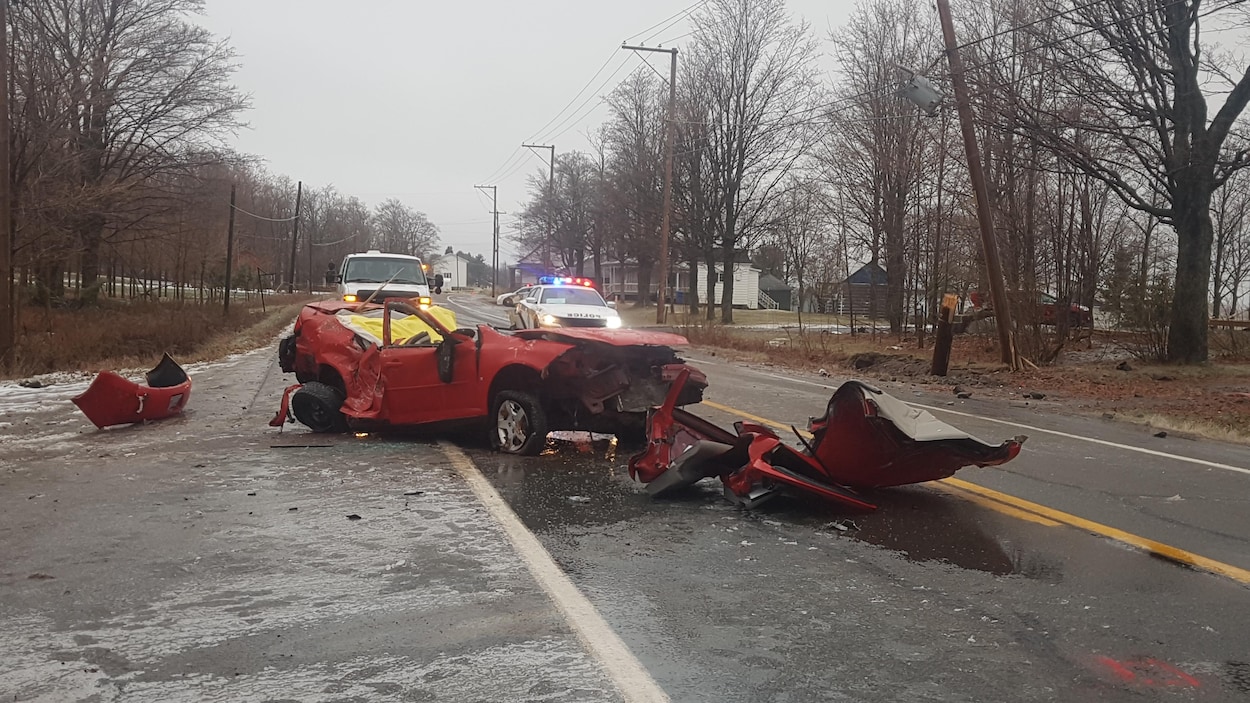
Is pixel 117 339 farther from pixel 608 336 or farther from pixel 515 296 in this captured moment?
pixel 515 296

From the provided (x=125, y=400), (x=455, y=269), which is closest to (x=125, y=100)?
(x=125, y=400)

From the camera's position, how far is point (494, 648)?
12.4 feet

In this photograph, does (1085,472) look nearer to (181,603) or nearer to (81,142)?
(181,603)

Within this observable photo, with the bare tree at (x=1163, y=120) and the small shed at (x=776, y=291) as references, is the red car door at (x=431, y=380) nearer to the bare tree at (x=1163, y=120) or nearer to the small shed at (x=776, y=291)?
the bare tree at (x=1163, y=120)

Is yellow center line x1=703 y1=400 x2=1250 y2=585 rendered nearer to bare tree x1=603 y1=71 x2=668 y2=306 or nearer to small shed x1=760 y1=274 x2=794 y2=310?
bare tree x1=603 y1=71 x2=668 y2=306

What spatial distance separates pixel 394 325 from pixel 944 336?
38.3ft

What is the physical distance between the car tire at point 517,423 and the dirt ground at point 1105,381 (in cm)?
767

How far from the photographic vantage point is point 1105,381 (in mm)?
16391

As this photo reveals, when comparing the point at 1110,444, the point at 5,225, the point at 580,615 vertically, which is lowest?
the point at 580,615

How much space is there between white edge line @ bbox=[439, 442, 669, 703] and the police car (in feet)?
44.2

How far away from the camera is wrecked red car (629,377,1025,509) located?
5875 millimetres

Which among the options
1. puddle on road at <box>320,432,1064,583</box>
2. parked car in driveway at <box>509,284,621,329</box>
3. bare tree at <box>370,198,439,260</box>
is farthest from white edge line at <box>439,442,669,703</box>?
bare tree at <box>370,198,439,260</box>

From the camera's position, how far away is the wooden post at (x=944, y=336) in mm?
16953

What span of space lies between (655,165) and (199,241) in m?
22.6
